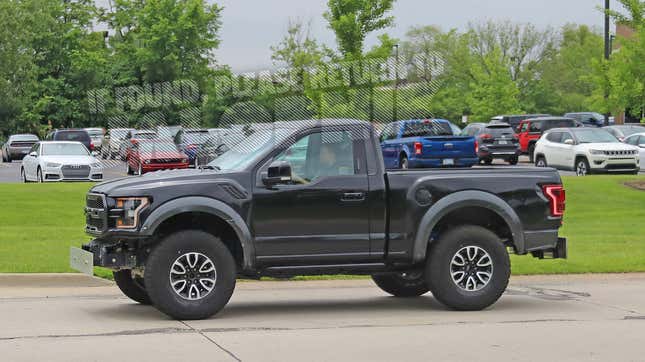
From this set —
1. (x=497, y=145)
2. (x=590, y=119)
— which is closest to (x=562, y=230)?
(x=497, y=145)

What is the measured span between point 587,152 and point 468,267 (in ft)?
Result: 82.0

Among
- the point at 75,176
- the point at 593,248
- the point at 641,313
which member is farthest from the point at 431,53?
the point at 75,176

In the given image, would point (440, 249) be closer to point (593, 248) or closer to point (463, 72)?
point (593, 248)

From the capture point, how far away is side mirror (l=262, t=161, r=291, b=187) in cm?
1053

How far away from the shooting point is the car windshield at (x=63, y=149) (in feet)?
108

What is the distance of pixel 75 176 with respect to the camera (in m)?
31.8

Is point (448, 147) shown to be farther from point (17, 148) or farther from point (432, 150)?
point (17, 148)

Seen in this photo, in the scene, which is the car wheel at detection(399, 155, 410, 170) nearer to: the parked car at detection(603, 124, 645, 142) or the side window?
the parked car at detection(603, 124, 645, 142)

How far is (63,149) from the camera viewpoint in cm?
3309

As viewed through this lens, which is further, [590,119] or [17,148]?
[590,119]

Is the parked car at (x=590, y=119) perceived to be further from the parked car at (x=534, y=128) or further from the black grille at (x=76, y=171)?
the black grille at (x=76, y=171)

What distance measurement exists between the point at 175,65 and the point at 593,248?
9.75m

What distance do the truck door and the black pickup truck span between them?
0.4 inches

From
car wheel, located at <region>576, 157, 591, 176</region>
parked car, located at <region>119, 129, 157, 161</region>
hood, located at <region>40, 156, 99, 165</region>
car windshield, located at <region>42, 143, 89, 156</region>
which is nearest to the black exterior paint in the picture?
parked car, located at <region>119, 129, 157, 161</region>
